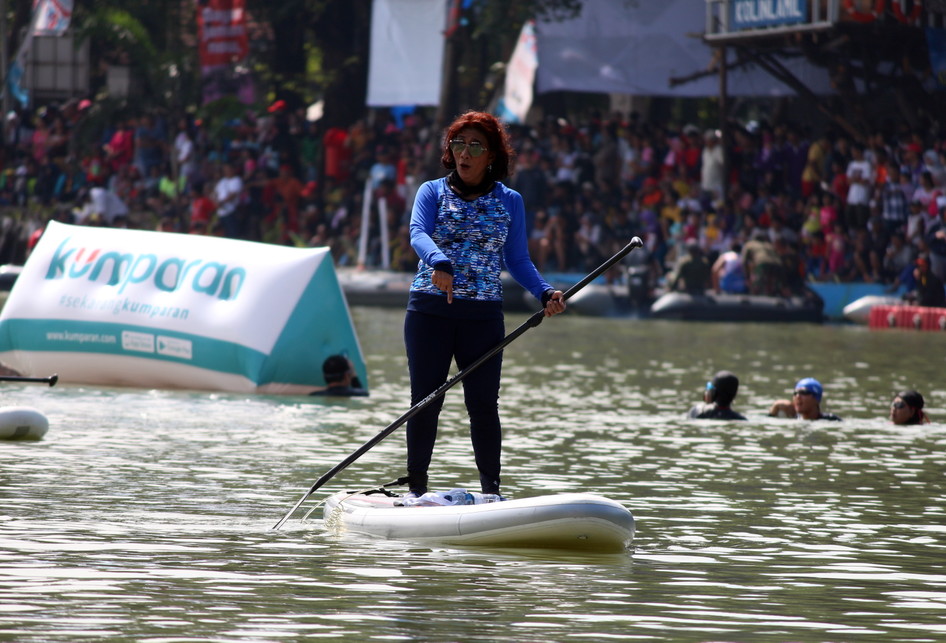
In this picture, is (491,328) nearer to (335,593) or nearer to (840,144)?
(335,593)

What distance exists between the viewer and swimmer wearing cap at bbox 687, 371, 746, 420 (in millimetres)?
14742

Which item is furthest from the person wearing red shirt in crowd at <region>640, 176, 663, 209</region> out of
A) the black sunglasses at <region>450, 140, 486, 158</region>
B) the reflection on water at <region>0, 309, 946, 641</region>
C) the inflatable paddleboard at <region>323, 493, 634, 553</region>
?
the inflatable paddleboard at <region>323, 493, 634, 553</region>

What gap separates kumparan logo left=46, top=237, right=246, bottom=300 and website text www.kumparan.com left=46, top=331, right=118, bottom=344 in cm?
42

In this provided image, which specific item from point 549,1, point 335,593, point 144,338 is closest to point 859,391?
point 144,338

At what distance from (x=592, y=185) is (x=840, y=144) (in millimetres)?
4251

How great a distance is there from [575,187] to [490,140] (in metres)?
23.0

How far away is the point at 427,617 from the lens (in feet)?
21.8

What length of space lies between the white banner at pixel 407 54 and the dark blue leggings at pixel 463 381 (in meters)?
25.2

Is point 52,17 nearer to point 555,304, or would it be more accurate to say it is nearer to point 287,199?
point 287,199

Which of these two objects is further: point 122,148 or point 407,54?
point 122,148

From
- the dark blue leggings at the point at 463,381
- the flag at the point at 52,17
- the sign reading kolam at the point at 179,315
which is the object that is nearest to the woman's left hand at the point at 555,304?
the dark blue leggings at the point at 463,381

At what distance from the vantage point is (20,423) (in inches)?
481

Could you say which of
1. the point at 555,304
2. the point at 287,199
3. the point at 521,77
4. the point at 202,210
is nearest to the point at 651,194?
the point at 521,77

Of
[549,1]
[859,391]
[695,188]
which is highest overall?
[549,1]
